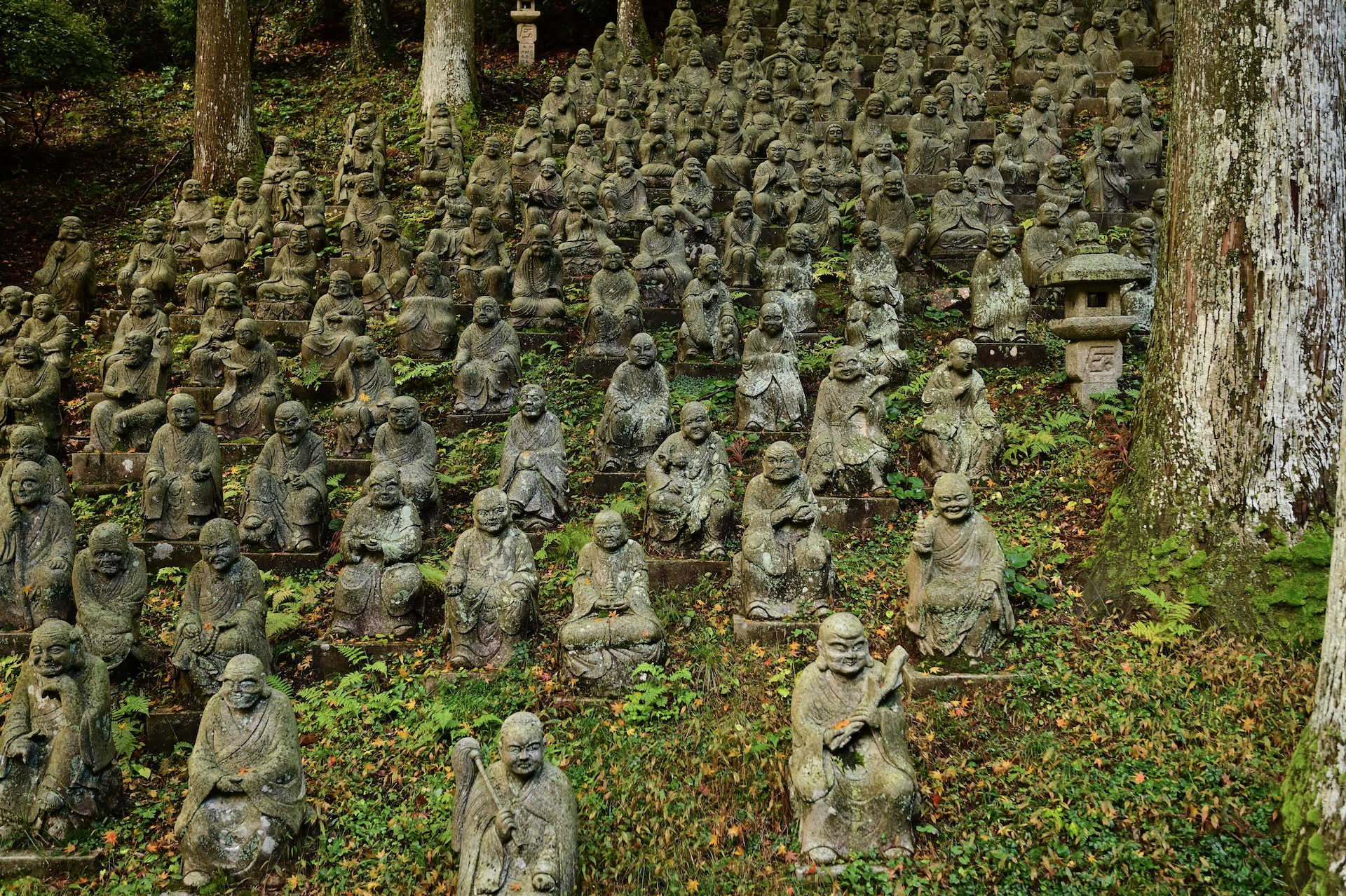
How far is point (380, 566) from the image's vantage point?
8.80 metres

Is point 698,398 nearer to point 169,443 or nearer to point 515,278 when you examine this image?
point 515,278

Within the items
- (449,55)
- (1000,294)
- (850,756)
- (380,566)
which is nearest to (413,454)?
(380,566)

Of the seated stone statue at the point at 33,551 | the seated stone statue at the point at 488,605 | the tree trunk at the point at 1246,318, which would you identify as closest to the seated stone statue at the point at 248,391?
the seated stone statue at the point at 33,551

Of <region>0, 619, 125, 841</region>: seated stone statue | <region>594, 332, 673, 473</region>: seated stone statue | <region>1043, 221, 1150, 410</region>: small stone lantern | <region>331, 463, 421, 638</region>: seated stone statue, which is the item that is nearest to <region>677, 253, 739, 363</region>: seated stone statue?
<region>594, 332, 673, 473</region>: seated stone statue

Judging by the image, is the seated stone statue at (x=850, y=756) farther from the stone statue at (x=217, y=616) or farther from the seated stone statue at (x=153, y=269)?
the seated stone statue at (x=153, y=269)

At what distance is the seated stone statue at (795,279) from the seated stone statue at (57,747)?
26.4ft

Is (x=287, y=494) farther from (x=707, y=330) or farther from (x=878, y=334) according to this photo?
(x=878, y=334)

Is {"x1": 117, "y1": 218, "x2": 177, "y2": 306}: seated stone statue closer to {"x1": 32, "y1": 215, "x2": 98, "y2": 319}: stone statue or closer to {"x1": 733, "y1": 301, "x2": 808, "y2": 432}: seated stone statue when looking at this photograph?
{"x1": 32, "y1": 215, "x2": 98, "y2": 319}: stone statue

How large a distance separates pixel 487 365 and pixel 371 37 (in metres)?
16.3

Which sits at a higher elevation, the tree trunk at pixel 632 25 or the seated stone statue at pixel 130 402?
the tree trunk at pixel 632 25

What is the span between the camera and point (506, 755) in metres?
5.96

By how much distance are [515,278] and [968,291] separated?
551 centimetres

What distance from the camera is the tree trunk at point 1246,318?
7523 millimetres

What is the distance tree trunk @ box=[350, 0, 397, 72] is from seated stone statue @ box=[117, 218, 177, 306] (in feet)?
35.9
